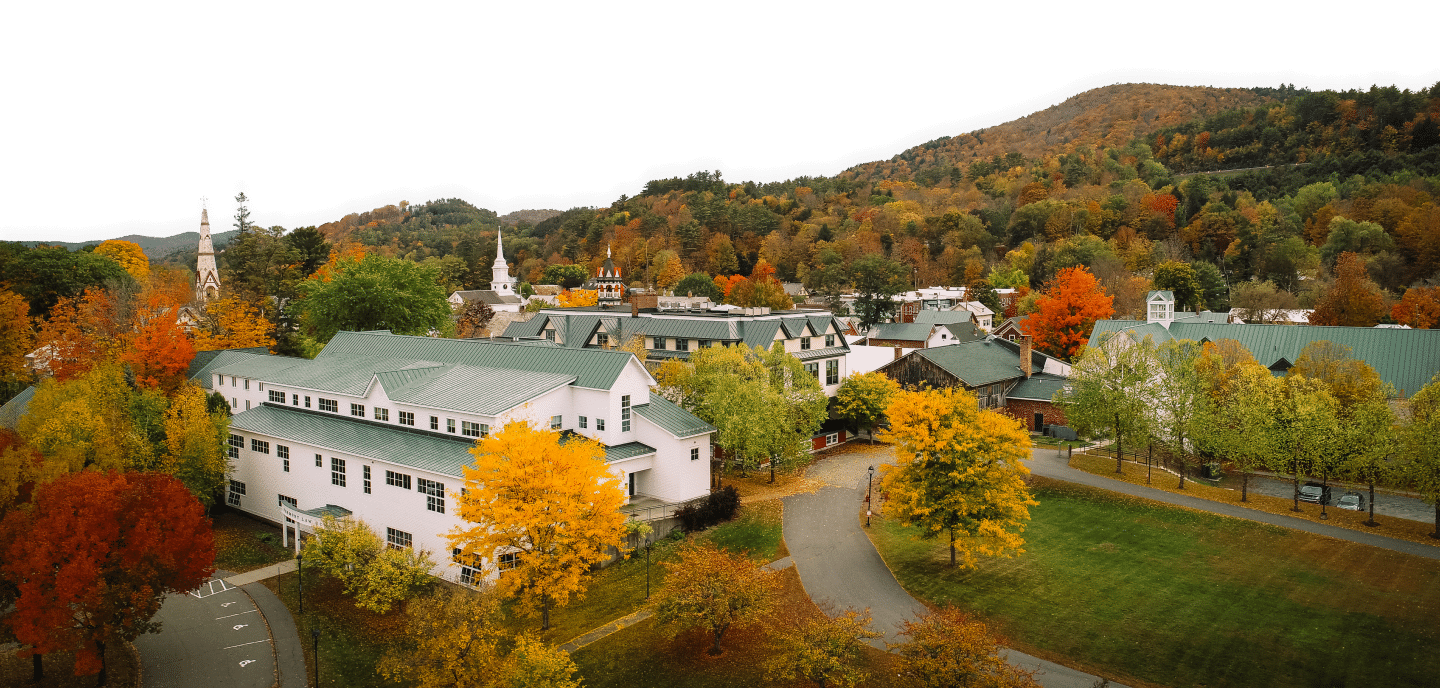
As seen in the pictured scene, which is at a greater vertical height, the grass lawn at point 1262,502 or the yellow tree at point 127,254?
the yellow tree at point 127,254

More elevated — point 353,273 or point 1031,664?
point 353,273

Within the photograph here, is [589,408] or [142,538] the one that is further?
[589,408]

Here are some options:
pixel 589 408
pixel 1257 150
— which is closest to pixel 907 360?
pixel 589 408

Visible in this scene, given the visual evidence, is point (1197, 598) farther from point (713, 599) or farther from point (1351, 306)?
point (1351, 306)

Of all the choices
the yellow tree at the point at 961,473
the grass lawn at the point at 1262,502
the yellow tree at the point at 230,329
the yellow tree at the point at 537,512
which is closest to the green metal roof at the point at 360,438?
the yellow tree at the point at 537,512

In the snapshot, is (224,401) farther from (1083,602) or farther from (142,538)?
(1083,602)

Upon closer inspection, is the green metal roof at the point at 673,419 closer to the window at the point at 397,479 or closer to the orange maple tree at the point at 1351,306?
the window at the point at 397,479
